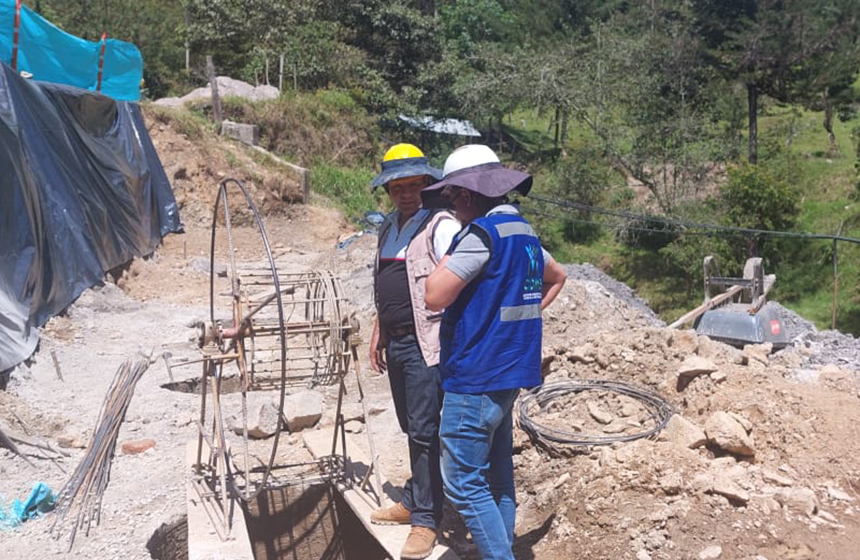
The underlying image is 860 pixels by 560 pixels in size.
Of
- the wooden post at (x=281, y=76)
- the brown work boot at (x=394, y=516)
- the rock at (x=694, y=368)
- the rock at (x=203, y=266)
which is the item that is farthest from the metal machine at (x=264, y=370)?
the wooden post at (x=281, y=76)

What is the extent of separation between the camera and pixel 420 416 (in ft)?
10.8

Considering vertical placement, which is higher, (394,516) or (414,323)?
(414,323)

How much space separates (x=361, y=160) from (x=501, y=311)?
17.9m

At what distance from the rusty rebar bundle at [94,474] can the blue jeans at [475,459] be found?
2085 mm

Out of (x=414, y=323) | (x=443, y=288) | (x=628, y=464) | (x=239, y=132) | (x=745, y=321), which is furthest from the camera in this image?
(x=239, y=132)

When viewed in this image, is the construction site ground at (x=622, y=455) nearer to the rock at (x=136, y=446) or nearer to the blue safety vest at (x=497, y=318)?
the rock at (x=136, y=446)

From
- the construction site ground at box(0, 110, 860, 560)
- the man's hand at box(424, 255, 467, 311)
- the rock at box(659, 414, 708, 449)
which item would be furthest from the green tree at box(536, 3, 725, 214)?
the man's hand at box(424, 255, 467, 311)

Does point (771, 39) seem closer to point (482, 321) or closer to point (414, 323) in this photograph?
point (414, 323)

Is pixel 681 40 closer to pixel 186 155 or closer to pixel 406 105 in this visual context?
pixel 406 105

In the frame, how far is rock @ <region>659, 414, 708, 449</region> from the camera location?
156 inches

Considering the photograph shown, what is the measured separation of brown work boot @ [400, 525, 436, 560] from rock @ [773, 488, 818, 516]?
1.55m

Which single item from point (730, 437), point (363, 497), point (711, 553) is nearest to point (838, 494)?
point (730, 437)

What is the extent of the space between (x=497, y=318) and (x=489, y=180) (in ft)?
1.61

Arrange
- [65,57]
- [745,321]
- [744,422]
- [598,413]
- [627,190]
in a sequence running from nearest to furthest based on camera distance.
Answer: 1. [744,422]
2. [598,413]
3. [745,321]
4. [65,57]
5. [627,190]
